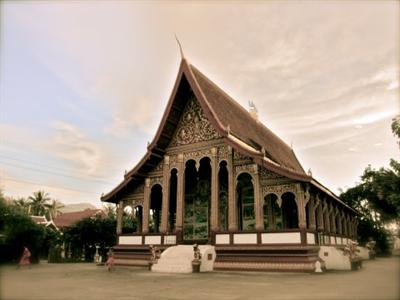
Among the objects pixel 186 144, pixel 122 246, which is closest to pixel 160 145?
pixel 186 144

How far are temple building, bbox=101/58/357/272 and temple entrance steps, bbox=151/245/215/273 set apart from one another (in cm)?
43

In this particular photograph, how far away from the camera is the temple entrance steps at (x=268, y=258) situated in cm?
1218

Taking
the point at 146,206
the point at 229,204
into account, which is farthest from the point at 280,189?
the point at 146,206

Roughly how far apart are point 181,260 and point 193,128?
6.79 metres

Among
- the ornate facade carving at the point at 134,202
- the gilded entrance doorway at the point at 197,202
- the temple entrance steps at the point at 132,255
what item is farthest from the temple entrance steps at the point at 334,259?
the ornate facade carving at the point at 134,202

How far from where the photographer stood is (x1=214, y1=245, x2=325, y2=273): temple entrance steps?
40.0ft

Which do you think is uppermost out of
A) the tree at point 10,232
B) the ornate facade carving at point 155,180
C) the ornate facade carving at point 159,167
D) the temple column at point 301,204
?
the ornate facade carving at point 159,167

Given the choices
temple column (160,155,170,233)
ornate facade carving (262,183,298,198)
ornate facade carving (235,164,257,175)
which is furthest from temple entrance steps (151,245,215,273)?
ornate facade carving (235,164,257,175)

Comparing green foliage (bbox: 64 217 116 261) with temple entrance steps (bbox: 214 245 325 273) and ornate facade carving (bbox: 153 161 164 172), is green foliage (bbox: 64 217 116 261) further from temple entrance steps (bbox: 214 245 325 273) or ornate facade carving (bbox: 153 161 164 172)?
temple entrance steps (bbox: 214 245 325 273)

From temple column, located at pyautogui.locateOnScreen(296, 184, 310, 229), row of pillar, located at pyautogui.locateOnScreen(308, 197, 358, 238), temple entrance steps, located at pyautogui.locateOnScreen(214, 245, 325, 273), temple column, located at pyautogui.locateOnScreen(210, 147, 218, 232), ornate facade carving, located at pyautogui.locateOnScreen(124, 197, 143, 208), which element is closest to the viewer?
temple entrance steps, located at pyautogui.locateOnScreen(214, 245, 325, 273)

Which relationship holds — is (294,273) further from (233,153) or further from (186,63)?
(186,63)

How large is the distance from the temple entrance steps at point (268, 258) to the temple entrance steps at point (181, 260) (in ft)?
1.36

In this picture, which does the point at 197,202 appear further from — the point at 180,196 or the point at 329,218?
the point at 329,218

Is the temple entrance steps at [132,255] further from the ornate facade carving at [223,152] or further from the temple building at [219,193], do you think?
the ornate facade carving at [223,152]
